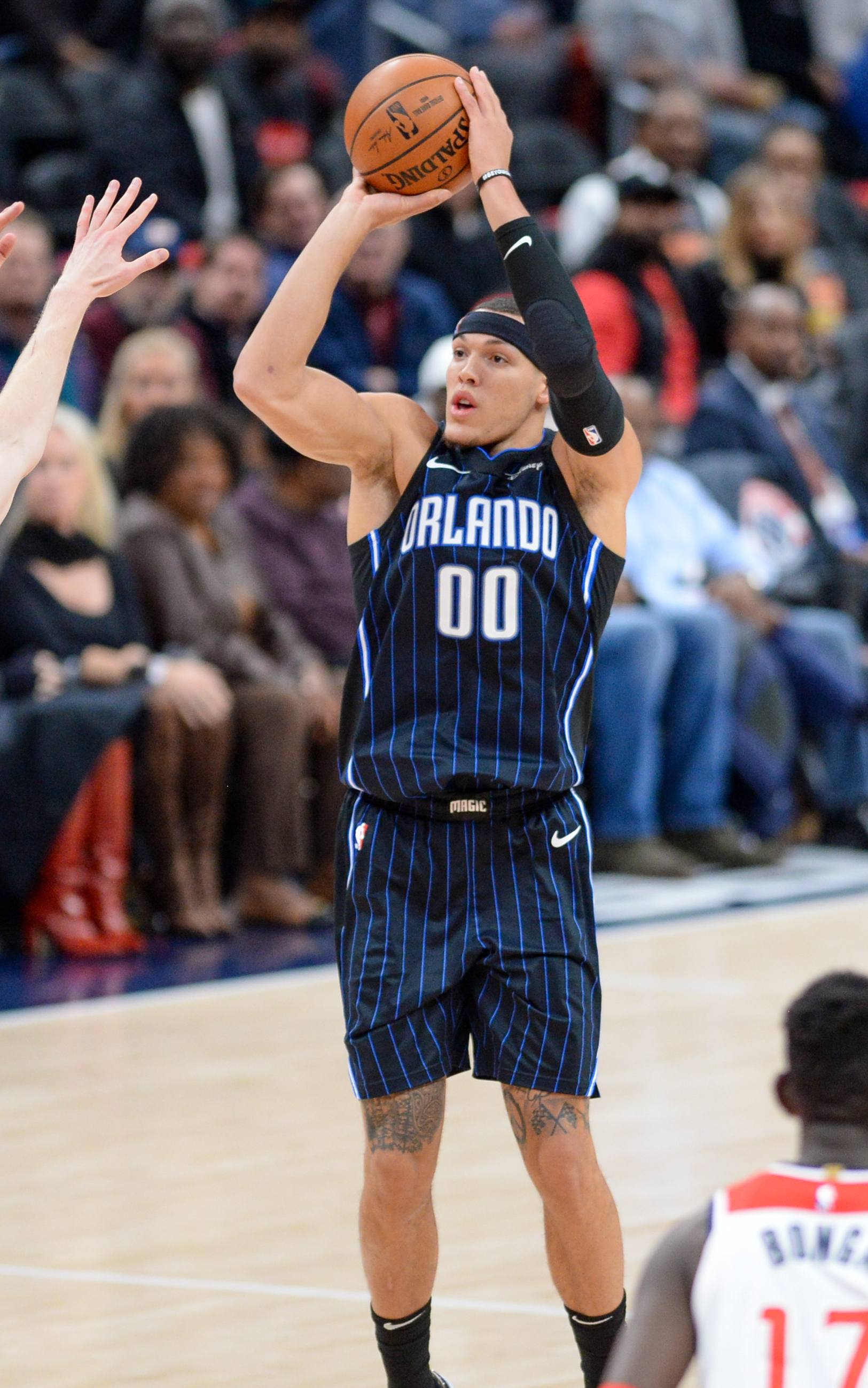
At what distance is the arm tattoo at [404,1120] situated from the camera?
3.34 meters

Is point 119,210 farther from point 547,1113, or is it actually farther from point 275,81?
point 275,81

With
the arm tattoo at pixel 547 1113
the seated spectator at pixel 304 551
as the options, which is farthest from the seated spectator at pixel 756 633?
the arm tattoo at pixel 547 1113

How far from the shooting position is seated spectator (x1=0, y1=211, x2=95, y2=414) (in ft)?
27.9

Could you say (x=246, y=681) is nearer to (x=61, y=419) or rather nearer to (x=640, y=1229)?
(x=61, y=419)

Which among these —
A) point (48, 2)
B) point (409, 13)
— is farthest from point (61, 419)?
point (409, 13)

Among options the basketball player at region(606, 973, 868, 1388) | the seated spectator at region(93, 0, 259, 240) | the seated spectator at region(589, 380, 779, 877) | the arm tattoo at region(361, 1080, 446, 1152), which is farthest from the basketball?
the seated spectator at region(93, 0, 259, 240)

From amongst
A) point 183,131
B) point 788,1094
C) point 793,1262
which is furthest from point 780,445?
Answer: point 793,1262

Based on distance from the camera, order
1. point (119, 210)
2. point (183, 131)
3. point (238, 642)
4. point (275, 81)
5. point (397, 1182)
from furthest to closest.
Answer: point (275, 81) → point (183, 131) → point (238, 642) → point (119, 210) → point (397, 1182)

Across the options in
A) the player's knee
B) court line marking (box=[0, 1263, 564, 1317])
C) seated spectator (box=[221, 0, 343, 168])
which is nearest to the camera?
the player's knee

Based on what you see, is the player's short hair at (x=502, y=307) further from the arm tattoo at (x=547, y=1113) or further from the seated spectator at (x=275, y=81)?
the seated spectator at (x=275, y=81)

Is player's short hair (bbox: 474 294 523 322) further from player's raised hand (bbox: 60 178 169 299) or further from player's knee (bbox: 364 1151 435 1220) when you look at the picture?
player's knee (bbox: 364 1151 435 1220)

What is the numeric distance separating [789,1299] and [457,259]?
960 cm

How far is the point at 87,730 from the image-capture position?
743 cm

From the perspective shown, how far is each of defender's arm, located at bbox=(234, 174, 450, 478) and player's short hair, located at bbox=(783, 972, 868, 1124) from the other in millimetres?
1657
